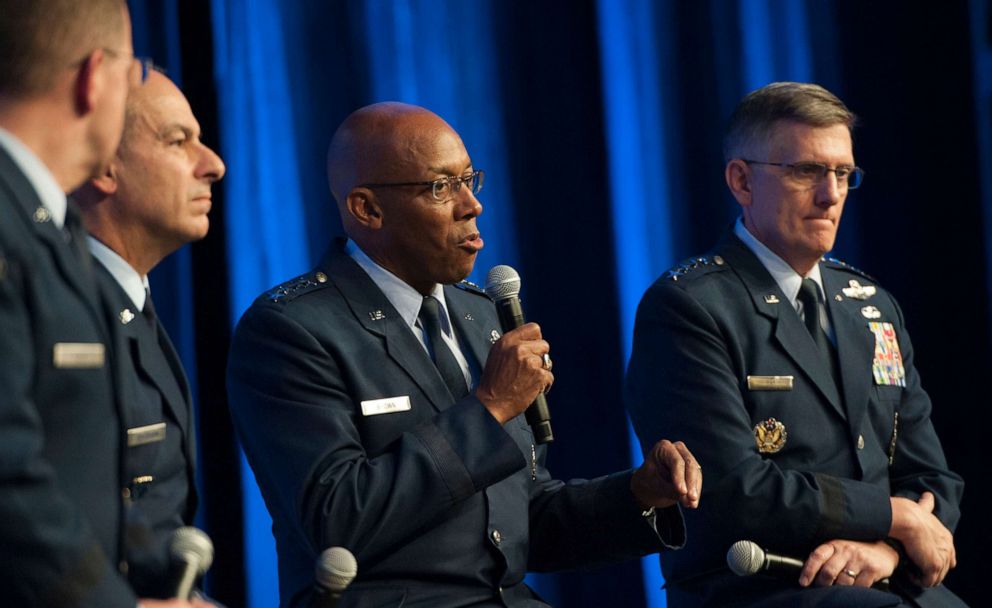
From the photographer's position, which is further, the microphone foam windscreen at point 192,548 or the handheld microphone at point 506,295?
the handheld microphone at point 506,295

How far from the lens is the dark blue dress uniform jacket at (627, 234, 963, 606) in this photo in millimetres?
2557

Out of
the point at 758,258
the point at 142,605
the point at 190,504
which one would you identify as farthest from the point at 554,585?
the point at 142,605

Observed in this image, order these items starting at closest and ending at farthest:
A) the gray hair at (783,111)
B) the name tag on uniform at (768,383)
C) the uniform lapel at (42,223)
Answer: the uniform lapel at (42,223)
the name tag on uniform at (768,383)
the gray hair at (783,111)

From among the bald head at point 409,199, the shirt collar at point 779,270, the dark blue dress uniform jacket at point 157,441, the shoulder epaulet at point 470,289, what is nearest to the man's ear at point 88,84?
the dark blue dress uniform jacket at point 157,441

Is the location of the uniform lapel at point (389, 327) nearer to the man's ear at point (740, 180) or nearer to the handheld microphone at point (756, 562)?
the handheld microphone at point (756, 562)

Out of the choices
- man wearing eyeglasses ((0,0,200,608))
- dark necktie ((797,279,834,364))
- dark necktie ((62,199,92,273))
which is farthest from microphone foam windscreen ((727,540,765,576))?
dark necktie ((62,199,92,273))

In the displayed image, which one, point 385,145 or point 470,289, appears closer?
point 385,145

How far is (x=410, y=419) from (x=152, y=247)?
571 mm

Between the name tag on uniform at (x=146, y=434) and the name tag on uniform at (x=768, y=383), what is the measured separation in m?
1.32

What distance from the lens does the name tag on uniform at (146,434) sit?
1.85 metres

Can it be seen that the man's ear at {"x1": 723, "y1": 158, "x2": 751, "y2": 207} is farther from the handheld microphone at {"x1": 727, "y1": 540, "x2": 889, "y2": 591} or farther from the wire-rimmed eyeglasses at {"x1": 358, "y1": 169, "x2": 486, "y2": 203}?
the handheld microphone at {"x1": 727, "y1": 540, "x2": 889, "y2": 591}

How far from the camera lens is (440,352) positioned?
2.46 meters

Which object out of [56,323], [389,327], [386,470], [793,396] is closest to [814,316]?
[793,396]

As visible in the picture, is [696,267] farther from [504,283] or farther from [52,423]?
[52,423]
